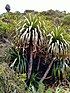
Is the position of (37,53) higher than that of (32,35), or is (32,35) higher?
(32,35)

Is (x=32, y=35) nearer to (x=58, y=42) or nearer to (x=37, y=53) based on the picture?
(x=37, y=53)

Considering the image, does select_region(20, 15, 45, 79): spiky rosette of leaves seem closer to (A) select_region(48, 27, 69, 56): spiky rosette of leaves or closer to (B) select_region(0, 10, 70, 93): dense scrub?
(B) select_region(0, 10, 70, 93): dense scrub

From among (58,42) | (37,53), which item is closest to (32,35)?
(37,53)

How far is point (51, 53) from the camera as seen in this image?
370 inches

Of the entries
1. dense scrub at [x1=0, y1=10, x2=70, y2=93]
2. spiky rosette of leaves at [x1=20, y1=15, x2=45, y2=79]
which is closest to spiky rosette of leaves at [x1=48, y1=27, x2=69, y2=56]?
dense scrub at [x1=0, y1=10, x2=70, y2=93]

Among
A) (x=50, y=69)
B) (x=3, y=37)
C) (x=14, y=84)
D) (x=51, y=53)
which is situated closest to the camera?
(x=14, y=84)

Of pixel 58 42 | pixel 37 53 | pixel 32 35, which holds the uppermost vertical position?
pixel 32 35

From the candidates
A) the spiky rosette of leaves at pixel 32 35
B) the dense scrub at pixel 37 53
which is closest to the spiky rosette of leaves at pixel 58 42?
the dense scrub at pixel 37 53

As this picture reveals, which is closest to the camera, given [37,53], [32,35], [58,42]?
[32,35]

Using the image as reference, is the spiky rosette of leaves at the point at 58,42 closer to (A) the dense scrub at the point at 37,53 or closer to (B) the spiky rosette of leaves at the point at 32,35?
(A) the dense scrub at the point at 37,53

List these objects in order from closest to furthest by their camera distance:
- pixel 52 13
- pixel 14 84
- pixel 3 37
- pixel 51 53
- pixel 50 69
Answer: pixel 14 84
pixel 51 53
pixel 50 69
pixel 3 37
pixel 52 13

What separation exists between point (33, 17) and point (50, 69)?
184cm

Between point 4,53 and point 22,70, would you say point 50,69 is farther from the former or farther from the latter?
point 4,53

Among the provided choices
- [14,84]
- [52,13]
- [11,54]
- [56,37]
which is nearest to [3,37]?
[11,54]
